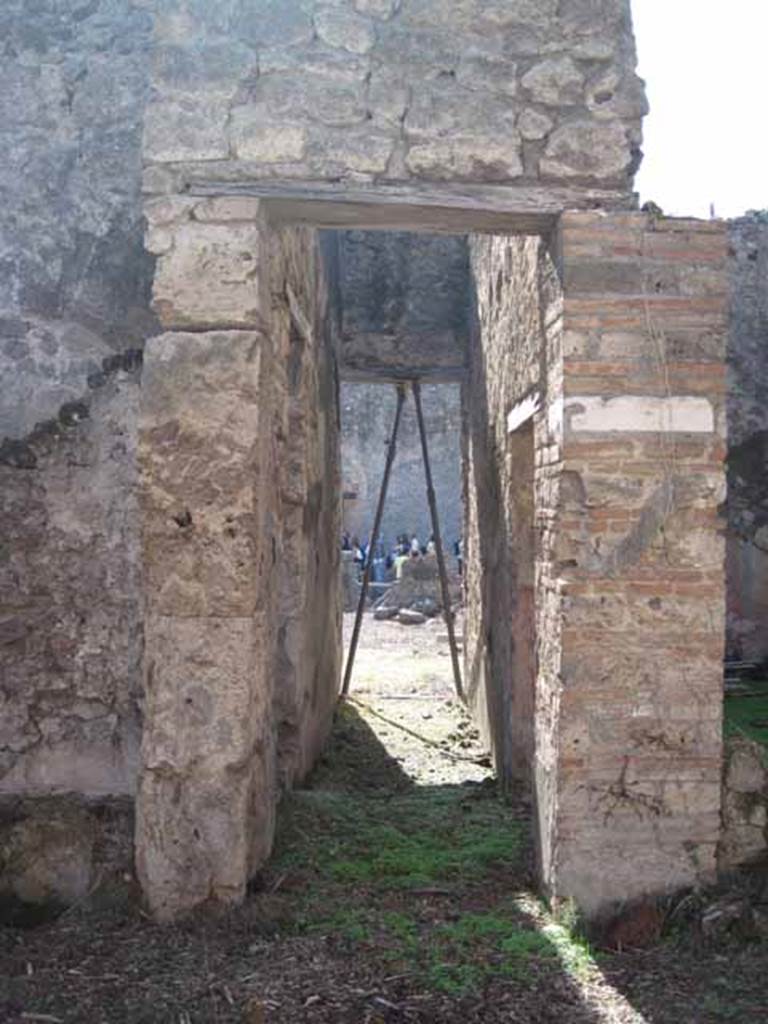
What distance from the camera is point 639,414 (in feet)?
12.1

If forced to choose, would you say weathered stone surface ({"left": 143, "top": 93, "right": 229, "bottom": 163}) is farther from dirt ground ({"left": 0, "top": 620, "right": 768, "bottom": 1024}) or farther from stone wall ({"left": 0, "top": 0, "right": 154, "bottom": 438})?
dirt ground ({"left": 0, "top": 620, "right": 768, "bottom": 1024})

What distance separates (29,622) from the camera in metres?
4.00

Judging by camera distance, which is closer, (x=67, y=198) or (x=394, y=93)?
(x=394, y=93)

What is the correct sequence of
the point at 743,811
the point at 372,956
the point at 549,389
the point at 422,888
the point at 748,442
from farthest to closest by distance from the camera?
the point at 748,442, the point at 422,888, the point at 549,389, the point at 743,811, the point at 372,956

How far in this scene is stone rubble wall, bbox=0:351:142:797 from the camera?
3.97 meters

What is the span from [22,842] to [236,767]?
0.96 meters

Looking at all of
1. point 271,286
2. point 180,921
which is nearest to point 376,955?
point 180,921

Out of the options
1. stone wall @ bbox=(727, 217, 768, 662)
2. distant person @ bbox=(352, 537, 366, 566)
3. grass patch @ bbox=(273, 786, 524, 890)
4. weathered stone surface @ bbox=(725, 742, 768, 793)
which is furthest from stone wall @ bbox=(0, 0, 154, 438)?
distant person @ bbox=(352, 537, 366, 566)

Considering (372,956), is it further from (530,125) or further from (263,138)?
(530,125)

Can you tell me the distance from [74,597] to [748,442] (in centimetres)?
640

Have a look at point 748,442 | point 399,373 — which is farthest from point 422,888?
point 748,442

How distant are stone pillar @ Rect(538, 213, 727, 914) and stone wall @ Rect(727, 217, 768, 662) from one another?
4981mm

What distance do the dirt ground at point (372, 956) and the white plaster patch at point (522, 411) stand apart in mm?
2121

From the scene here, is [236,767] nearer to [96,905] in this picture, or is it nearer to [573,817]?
[96,905]
